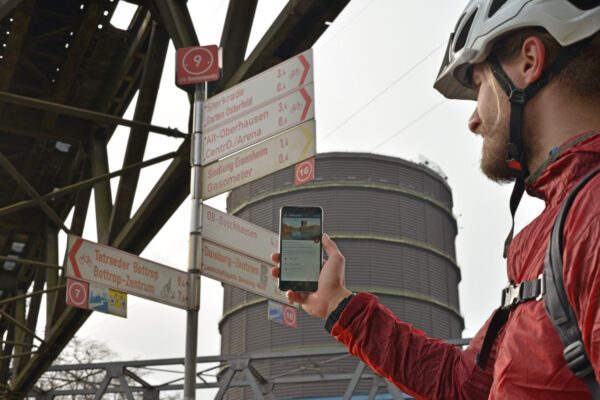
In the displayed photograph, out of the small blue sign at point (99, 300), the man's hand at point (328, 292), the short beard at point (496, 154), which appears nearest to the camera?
the short beard at point (496, 154)

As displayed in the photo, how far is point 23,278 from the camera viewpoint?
1667cm

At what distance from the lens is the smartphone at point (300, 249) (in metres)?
2.82

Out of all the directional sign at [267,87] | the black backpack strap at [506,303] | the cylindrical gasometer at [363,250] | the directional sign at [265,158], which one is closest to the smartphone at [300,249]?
the black backpack strap at [506,303]

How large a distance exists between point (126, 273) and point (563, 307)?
13.8 feet

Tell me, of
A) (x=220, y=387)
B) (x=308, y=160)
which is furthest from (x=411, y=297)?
(x=308, y=160)

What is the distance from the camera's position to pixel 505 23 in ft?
6.89

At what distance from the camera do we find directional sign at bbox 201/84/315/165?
5168 millimetres

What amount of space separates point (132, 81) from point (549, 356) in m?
8.78

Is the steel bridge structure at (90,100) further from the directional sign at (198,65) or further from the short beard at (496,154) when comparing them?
the short beard at (496,154)

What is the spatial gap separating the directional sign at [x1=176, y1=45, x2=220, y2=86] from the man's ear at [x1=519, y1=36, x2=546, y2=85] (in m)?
3.87

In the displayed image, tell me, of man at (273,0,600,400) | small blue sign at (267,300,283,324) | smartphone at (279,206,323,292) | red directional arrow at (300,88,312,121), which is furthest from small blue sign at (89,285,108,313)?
man at (273,0,600,400)

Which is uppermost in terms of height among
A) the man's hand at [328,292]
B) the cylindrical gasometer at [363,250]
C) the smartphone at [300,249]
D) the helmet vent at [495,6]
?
the cylindrical gasometer at [363,250]

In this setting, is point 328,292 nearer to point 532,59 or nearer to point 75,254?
point 532,59

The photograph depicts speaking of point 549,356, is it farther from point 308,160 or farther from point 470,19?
point 308,160
